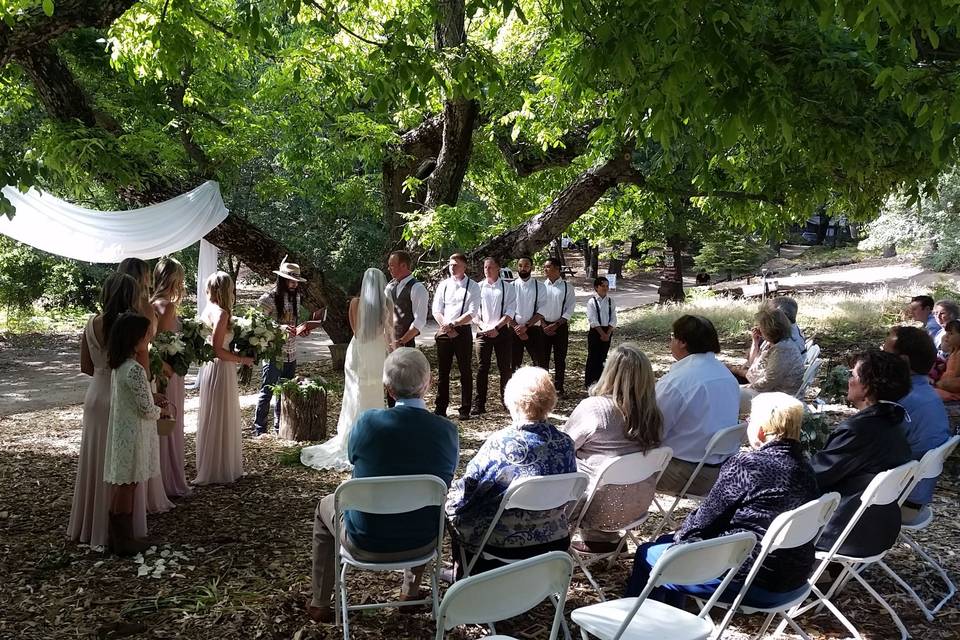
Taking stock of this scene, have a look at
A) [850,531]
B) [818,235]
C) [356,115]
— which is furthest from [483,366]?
[818,235]

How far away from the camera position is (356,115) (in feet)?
38.2

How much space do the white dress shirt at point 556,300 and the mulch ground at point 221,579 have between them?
4824mm

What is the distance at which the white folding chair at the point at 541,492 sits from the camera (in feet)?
11.3

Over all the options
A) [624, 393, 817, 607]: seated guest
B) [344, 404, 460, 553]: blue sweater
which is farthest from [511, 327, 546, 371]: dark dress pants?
[624, 393, 817, 607]: seated guest

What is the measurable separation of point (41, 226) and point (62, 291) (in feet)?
42.0

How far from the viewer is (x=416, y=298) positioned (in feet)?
26.8

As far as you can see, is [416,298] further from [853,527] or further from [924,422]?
[853,527]

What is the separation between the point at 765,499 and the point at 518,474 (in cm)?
111

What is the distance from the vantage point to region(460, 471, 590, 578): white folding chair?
3.45 metres

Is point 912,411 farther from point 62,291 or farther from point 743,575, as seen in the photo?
point 62,291

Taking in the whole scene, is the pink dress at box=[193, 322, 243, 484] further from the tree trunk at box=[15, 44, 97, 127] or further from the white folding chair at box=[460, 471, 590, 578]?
the tree trunk at box=[15, 44, 97, 127]

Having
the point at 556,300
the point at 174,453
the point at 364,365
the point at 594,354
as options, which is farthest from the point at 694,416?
the point at 594,354

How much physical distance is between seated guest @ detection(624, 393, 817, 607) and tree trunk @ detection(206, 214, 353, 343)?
8.77m

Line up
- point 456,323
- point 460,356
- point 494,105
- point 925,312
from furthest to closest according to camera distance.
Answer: point 494,105 < point 460,356 < point 456,323 < point 925,312
